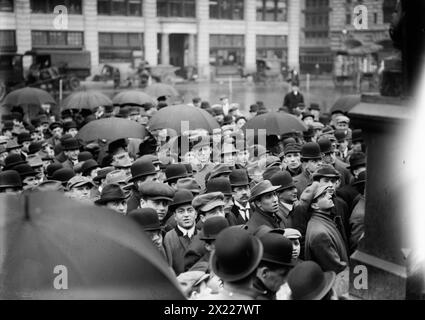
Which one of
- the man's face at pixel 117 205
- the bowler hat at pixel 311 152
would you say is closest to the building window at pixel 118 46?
the bowler hat at pixel 311 152

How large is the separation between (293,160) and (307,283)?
19.3 feet

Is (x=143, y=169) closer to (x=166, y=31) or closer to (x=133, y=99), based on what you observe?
(x=133, y=99)

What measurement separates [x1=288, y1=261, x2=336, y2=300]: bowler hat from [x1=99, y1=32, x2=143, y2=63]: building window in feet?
162

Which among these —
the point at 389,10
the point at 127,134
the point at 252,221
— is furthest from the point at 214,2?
the point at 252,221

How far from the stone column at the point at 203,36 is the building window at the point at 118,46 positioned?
5.53 metres

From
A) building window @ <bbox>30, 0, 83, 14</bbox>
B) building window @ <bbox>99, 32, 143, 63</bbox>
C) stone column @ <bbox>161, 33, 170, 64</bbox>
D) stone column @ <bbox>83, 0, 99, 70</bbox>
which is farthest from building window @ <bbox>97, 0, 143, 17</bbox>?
stone column @ <bbox>161, 33, 170, 64</bbox>

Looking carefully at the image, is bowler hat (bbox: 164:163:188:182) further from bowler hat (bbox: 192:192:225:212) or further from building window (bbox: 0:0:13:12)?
building window (bbox: 0:0:13:12)

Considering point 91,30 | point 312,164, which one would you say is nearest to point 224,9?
point 91,30

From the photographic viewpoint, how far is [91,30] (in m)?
51.0

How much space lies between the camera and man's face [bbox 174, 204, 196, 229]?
6914 mm

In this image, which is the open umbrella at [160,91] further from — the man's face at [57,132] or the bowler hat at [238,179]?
the bowler hat at [238,179]

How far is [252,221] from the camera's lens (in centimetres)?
707

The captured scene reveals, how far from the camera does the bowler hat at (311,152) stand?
9336 mm
